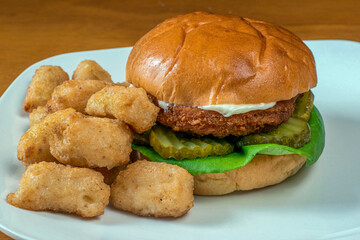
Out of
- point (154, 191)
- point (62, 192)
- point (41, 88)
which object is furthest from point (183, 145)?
point (41, 88)

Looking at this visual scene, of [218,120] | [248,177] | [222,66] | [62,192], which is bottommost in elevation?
[248,177]

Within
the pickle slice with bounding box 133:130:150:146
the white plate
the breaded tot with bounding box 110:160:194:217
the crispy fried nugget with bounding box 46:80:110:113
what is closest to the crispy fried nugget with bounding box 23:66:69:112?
the white plate

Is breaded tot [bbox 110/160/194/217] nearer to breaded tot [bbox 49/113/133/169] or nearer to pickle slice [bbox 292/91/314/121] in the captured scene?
breaded tot [bbox 49/113/133/169]

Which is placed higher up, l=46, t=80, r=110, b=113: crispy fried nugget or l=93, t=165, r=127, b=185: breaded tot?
l=46, t=80, r=110, b=113: crispy fried nugget

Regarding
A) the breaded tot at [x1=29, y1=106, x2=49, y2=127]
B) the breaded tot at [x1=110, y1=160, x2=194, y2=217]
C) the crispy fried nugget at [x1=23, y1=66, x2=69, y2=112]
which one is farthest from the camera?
the crispy fried nugget at [x1=23, y1=66, x2=69, y2=112]

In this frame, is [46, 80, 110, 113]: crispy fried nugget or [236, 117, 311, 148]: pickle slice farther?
[46, 80, 110, 113]: crispy fried nugget

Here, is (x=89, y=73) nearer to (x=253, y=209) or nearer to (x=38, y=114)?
(x=38, y=114)

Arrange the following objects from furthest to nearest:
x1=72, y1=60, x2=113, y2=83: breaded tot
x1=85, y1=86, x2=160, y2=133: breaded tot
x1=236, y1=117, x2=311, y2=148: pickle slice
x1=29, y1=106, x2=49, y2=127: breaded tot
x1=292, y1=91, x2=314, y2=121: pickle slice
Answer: x1=72, y1=60, x2=113, y2=83: breaded tot
x1=29, y1=106, x2=49, y2=127: breaded tot
x1=292, y1=91, x2=314, y2=121: pickle slice
x1=236, y1=117, x2=311, y2=148: pickle slice
x1=85, y1=86, x2=160, y2=133: breaded tot
